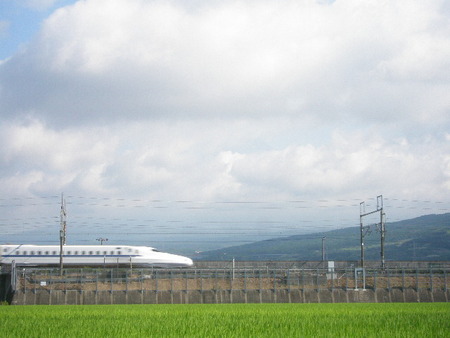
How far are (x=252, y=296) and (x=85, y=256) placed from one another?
101ft

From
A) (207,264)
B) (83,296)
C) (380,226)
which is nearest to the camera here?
(83,296)

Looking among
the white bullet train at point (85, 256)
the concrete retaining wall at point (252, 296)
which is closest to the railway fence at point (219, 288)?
the concrete retaining wall at point (252, 296)

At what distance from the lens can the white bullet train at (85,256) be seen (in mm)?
81125

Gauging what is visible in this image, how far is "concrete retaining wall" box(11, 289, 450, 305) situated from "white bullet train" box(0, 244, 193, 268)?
24824mm

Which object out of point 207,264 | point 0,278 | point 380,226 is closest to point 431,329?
point 0,278

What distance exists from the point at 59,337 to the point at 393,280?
4501cm

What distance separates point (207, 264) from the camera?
85.3 m

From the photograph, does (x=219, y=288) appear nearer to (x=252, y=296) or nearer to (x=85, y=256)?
(x=252, y=296)

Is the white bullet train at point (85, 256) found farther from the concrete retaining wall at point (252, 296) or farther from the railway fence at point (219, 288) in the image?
the concrete retaining wall at point (252, 296)

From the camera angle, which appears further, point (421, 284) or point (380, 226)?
point (380, 226)

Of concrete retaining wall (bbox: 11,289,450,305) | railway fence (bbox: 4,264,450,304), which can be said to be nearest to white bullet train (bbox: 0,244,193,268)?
railway fence (bbox: 4,264,450,304)

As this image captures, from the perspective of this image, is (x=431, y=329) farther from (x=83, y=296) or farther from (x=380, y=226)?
(x=380, y=226)

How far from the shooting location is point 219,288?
56.6 metres

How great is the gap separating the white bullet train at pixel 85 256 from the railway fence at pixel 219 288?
2304cm
